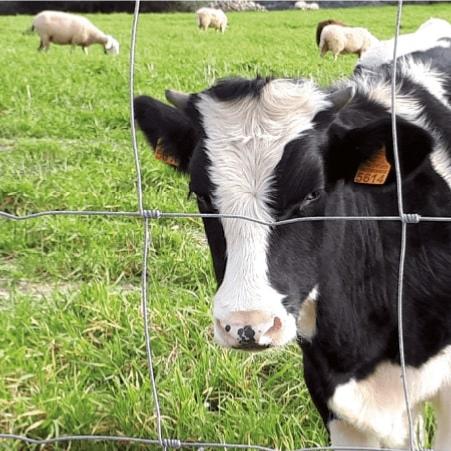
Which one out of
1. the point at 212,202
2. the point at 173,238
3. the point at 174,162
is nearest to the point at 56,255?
the point at 173,238

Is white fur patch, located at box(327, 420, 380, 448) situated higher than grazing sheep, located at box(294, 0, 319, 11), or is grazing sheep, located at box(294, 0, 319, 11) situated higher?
white fur patch, located at box(327, 420, 380, 448)

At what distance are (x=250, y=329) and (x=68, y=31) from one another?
62.7 feet

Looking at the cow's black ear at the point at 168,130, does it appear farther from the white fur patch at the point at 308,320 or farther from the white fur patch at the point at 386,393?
the white fur patch at the point at 386,393

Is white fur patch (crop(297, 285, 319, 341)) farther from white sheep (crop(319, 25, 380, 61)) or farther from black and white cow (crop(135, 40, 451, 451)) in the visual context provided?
white sheep (crop(319, 25, 380, 61))

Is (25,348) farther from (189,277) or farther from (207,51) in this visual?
(207,51)

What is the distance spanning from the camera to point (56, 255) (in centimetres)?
400

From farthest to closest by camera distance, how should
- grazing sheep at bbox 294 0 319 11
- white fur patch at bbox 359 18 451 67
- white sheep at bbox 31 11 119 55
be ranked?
1. grazing sheep at bbox 294 0 319 11
2. white sheep at bbox 31 11 119 55
3. white fur patch at bbox 359 18 451 67

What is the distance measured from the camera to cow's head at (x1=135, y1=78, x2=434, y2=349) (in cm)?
203

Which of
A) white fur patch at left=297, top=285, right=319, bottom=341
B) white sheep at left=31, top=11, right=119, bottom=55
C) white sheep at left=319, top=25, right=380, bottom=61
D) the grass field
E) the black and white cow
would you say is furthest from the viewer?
white sheep at left=31, top=11, right=119, bottom=55

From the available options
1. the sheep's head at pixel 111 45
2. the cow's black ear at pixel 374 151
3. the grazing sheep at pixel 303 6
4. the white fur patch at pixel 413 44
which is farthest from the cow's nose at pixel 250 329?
the grazing sheep at pixel 303 6

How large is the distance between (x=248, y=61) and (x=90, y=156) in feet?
16.1

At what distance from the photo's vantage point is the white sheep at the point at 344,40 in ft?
43.4

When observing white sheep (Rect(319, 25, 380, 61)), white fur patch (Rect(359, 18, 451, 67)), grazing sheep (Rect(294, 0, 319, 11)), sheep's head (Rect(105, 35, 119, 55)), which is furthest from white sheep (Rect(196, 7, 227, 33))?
white fur patch (Rect(359, 18, 451, 67))

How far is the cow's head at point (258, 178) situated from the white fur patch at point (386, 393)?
9.1 inches
